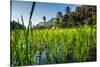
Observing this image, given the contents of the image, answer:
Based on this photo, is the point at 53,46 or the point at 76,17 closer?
the point at 53,46

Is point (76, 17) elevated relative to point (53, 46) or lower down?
elevated

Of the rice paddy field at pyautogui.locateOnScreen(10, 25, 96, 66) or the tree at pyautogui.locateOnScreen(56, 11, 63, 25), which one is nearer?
the rice paddy field at pyautogui.locateOnScreen(10, 25, 96, 66)

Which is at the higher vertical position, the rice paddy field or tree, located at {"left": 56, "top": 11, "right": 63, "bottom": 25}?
tree, located at {"left": 56, "top": 11, "right": 63, "bottom": 25}

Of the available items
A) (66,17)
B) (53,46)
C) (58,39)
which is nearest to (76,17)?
(66,17)

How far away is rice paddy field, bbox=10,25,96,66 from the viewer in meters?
2.27

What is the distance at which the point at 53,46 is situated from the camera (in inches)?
Result: 94.7

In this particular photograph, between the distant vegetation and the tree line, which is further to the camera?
the tree line

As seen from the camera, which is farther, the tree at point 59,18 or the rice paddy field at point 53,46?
the tree at point 59,18

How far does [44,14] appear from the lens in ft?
7.81

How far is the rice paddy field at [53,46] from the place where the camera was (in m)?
2.27

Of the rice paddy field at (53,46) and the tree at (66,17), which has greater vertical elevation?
the tree at (66,17)

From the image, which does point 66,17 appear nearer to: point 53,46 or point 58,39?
point 58,39

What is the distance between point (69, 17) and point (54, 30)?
0.25 metres

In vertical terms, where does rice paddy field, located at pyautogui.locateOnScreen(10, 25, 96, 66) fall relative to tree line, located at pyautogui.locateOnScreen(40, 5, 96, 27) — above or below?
below
